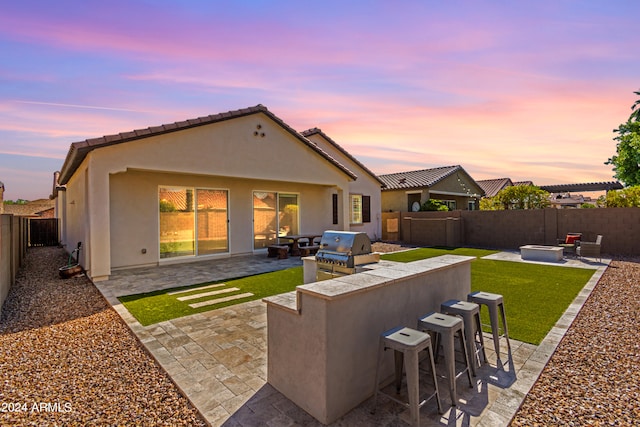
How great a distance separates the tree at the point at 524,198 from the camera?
1692 cm

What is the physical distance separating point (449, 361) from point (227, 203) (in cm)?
999

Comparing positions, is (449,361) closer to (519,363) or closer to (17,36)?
(519,363)

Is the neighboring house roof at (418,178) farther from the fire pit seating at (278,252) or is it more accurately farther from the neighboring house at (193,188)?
the fire pit seating at (278,252)

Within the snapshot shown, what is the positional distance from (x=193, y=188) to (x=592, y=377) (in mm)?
10661

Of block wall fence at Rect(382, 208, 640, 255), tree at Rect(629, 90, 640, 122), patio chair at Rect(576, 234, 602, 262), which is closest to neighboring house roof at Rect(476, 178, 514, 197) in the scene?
tree at Rect(629, 90, 640, 122)

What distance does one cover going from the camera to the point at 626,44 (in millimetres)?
7758

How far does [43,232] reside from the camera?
18.5 metres

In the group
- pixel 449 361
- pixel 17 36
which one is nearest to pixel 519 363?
pixel 449 361

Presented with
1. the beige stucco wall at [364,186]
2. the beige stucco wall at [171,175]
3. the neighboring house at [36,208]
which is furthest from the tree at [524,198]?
the neighboring house at [36,208]

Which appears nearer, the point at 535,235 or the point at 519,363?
the point at 519,363

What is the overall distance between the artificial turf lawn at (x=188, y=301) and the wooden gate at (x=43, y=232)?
16.9 metres

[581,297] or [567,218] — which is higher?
[567,218]

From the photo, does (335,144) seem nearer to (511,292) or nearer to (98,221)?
(98,221)

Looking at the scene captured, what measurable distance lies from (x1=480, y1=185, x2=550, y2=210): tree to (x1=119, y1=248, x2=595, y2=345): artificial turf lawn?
8.34 m
